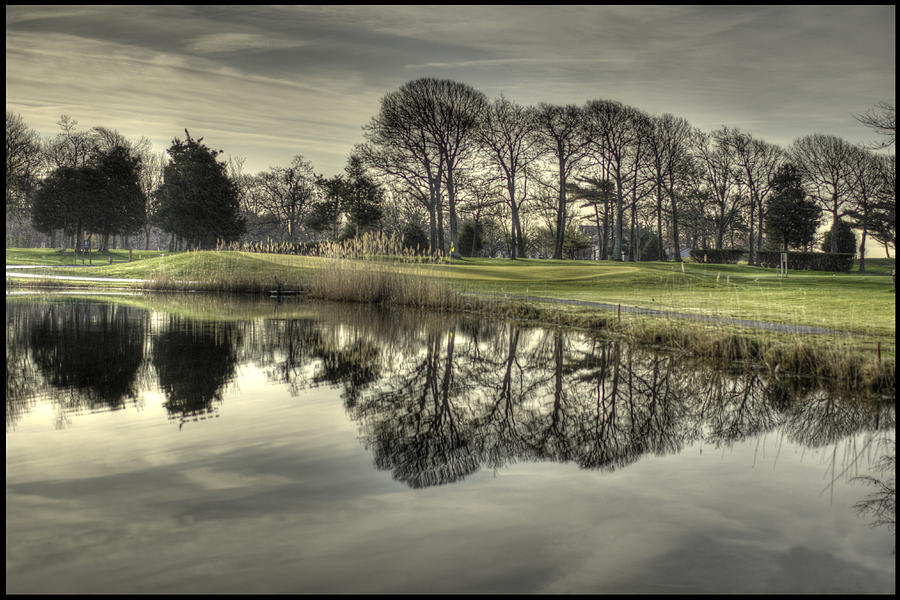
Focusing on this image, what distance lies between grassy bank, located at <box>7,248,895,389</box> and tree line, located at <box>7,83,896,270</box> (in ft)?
30.4

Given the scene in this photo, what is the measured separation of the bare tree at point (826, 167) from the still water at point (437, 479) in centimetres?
4591

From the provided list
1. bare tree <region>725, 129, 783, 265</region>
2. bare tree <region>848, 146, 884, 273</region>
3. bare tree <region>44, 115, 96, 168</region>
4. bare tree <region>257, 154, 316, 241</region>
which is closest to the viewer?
bare tree <region>848, 146, 884, 273</region>

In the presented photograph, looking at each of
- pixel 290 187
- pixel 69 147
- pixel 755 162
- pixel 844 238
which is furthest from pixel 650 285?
pixel 69 147

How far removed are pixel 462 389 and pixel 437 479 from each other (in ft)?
11.8

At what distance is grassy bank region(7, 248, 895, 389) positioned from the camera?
986cm

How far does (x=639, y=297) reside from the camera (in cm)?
2105

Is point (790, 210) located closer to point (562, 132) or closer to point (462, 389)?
point (562, 132)

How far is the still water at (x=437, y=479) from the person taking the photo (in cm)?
381

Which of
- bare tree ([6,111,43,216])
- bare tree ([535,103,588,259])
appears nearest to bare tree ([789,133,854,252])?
bare tree ([535,103,588,259])

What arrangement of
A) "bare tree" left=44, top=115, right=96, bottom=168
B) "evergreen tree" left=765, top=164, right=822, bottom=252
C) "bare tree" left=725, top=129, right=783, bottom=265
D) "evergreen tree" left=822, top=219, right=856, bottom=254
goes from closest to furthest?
1. "evergreen tree" left=765, top=164, right=822, bottom=252
2. "bare tree" left=725, top=129, right=783, bottom=265
3. "evergreen tree" left=822, top=219, right=856, bottom=254
4. "bare tree" left=44, top=115, right=96, bottom=168

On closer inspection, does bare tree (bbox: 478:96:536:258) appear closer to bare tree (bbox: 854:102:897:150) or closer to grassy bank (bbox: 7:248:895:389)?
grassy bank (bbox: 7:248:895:389)

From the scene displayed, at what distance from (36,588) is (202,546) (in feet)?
2.69

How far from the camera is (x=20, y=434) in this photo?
6.21 meters

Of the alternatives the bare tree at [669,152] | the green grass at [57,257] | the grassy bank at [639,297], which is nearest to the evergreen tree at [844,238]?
the bare tree at [669,152]
